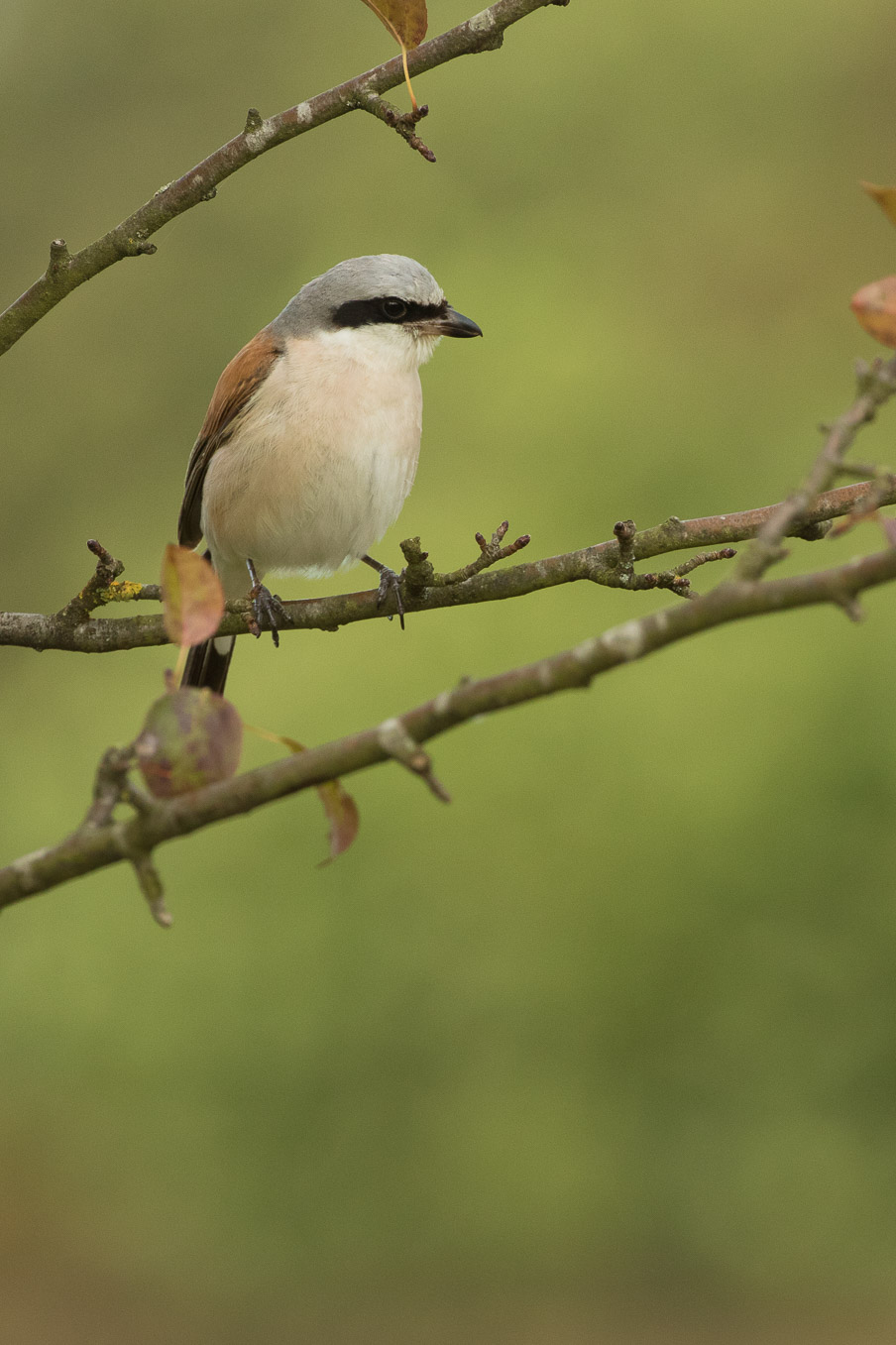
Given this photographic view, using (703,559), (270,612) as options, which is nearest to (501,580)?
(703,559)

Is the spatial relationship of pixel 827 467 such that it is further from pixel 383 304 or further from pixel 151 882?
pixel 383 304

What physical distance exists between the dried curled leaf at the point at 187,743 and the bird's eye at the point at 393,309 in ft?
7.76

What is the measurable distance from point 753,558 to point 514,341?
6778 mm

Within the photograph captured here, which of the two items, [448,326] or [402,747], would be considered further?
[448,326]

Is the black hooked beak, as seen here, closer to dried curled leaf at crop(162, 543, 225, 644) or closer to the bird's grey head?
the bird's grey head

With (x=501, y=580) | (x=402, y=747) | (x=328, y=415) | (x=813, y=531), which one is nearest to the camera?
(x=402, y=747)

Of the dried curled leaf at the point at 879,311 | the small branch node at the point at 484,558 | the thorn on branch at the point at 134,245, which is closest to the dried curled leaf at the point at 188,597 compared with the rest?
the dried curled leaf at the point at 879,311

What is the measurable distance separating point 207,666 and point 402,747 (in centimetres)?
280

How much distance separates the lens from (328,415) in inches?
132

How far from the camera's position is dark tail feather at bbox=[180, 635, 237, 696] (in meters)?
3.78

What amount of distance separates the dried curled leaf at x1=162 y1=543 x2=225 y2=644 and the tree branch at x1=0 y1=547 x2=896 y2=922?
0.17 metres

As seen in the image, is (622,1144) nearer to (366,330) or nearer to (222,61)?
(366,330)

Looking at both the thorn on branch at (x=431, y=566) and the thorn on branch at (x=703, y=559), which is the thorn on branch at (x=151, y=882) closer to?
the thorn on branch at (x=431, y=566)

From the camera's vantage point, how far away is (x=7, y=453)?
849 cm
